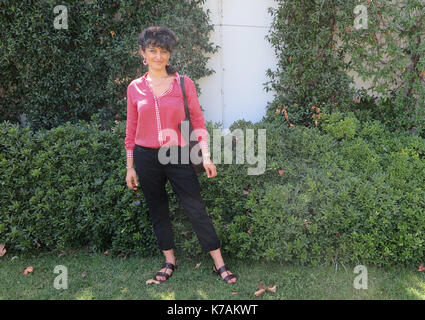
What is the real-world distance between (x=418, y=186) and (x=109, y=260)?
306cm

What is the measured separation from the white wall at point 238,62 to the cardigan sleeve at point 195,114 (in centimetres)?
237

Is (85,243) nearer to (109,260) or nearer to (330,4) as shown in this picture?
(109,260)

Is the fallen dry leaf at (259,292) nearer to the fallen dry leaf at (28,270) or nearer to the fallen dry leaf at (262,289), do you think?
the fallen dry leaf at (262,289)

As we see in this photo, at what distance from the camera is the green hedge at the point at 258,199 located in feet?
10.8

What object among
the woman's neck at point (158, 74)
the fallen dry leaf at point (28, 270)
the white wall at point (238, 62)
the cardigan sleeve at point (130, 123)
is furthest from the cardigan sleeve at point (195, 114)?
the white wall at point (238, 62)

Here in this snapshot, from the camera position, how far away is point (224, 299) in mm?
3021

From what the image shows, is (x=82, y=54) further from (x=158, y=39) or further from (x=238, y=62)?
(x=158, y=39)

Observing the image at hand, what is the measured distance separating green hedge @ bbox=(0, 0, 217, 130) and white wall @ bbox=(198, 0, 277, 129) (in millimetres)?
220

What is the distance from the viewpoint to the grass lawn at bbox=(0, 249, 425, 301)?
309 cm

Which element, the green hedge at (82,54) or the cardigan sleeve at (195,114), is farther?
the green hedge at (82,54)

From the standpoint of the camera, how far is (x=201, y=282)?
326cm

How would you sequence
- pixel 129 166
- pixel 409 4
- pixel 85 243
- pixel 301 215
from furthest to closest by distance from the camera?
pixel 409 4, pixel 85 243, pixel 301 215, pixel 129 166

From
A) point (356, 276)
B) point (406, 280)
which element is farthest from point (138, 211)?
point (406, 280)

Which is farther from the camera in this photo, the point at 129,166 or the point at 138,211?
the point at 138,211
